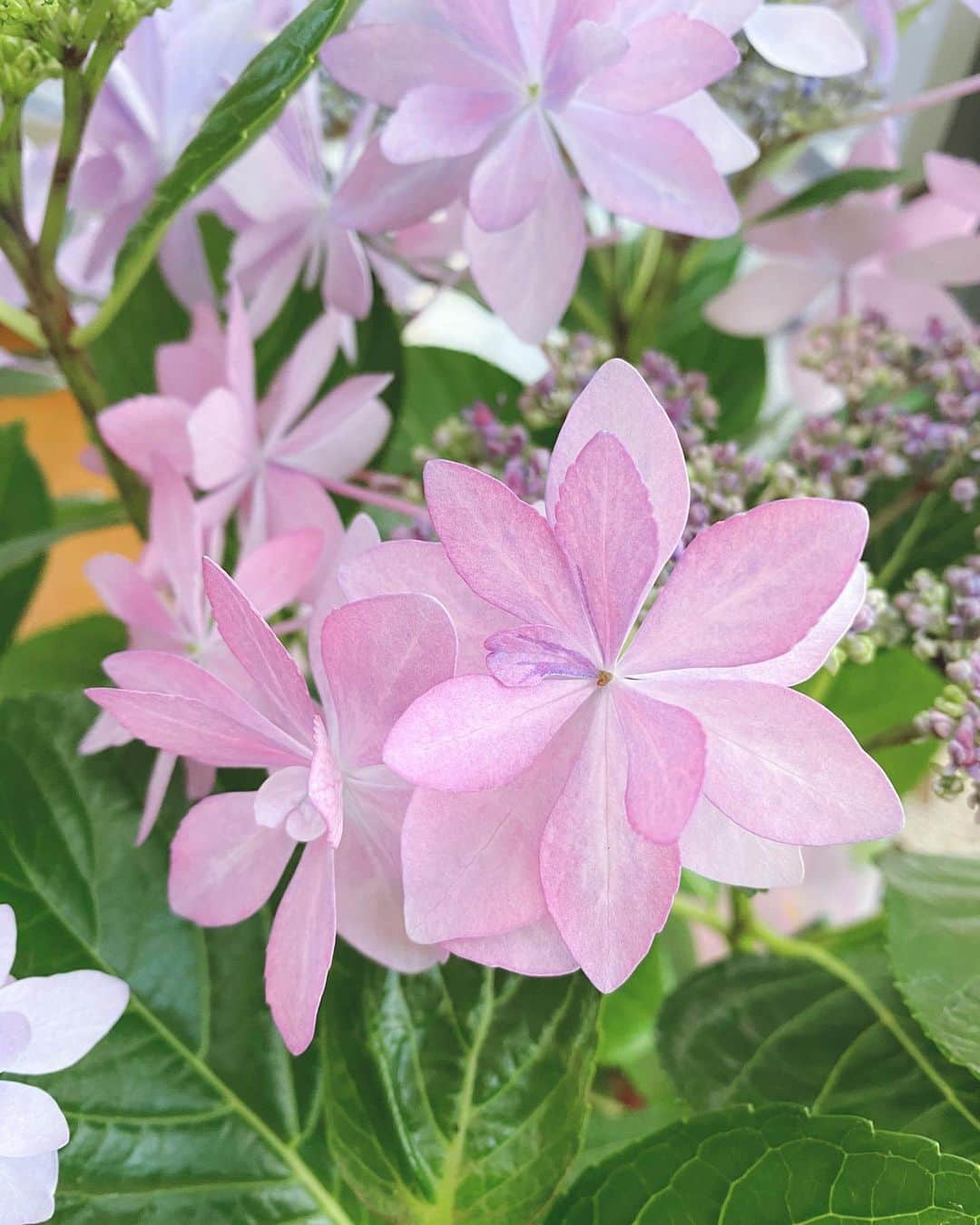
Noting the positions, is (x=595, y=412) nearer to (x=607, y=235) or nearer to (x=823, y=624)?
(x=823, y=624)

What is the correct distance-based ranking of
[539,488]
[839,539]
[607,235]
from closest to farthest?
1. [839,539]
2. [539,488]
3. [607,235]

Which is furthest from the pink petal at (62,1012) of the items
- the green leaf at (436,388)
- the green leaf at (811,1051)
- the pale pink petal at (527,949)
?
the green leaf at (436,388)

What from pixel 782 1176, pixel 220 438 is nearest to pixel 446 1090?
pixel 782 1176

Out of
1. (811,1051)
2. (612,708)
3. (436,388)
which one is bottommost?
(811,1051)

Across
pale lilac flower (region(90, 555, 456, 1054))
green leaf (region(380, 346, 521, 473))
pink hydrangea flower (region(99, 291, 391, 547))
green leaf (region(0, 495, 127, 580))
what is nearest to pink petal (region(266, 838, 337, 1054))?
pale lilac flower (region(90, 555, 456, 1054))

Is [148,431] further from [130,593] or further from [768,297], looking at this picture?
[768,297]

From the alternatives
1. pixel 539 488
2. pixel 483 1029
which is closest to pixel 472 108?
pixel 539 488
